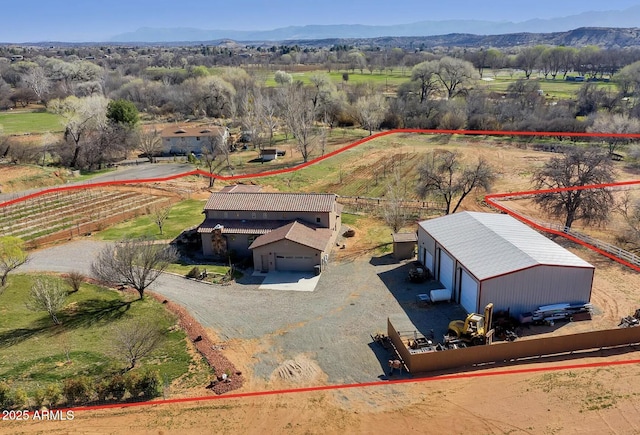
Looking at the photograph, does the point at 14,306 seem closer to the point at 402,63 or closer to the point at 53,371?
the point at 53,371

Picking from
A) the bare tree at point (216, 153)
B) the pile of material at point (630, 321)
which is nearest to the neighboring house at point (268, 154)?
the bare tree at point (216, 153)

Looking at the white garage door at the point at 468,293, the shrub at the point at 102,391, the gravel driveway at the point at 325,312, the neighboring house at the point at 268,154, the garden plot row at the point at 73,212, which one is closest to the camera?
the shrub at the point at 102,391

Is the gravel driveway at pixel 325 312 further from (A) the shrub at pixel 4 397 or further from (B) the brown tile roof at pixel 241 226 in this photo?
(A) the shrub at pixel 4 397

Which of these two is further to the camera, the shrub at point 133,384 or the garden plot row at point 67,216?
the garden plot row at point 67,216

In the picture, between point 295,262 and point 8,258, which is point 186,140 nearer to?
point 8,258

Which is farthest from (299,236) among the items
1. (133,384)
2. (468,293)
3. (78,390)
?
(78,390)

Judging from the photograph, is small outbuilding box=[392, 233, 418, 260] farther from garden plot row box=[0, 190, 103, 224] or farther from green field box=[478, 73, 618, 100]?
green field box=[478, 73, 618, 100]

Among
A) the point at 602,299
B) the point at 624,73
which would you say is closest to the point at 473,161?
the point at 602,299
